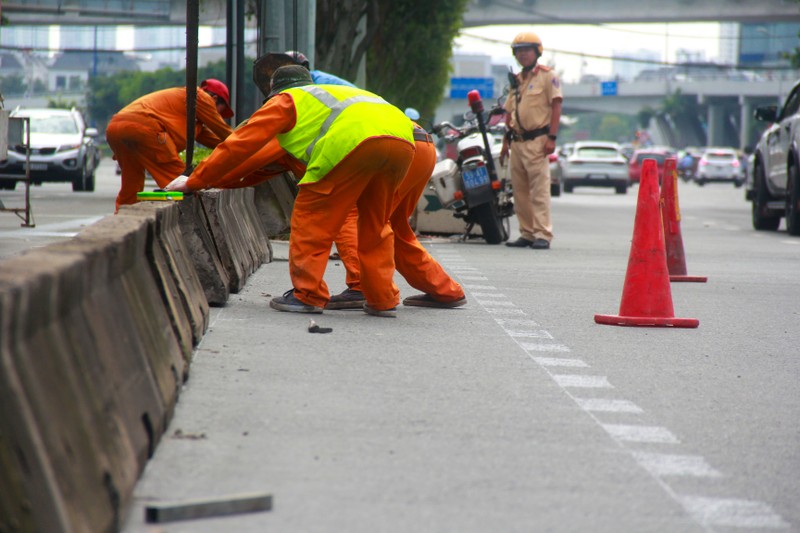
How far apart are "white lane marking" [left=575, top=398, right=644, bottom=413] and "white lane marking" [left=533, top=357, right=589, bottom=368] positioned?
3.18ft

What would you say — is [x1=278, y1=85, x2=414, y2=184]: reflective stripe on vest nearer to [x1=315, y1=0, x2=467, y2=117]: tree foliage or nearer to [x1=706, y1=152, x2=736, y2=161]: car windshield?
[x1=315, y1=0, x2=467, y2=117]: tree foliage

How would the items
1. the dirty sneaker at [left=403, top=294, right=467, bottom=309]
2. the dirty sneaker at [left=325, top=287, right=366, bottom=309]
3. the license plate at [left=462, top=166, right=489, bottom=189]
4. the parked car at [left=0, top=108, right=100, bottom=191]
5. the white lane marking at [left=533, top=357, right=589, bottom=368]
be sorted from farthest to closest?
the parked car at [left=0, top=108, right=100, bottom=191], the license plate at [left=462, top=166, right=489, bottom=189], the dirty sneaker at [left=403, top=294, right=467, bottom=309], the dirty sneaker at [left=325, top=287, right=366, bottom=309], the white lane marking at [left=533, top=357, right=589, bottom=368]

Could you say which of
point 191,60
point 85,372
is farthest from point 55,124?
point 85,372

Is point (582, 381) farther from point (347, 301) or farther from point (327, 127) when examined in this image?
point (347, 301)

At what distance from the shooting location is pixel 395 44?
33875mm

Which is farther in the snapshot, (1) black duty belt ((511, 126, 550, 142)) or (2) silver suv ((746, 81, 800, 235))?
(2) silver suv ((746, 81, 800, 235))

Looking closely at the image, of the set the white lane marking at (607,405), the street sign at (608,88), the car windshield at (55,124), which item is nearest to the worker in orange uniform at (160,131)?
the white lane marking at (607,405)

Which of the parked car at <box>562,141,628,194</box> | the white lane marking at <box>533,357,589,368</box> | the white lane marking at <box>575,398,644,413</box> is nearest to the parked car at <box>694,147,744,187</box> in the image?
the parked car at <box>562,141,628,194</box>

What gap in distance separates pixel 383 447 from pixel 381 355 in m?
2.17

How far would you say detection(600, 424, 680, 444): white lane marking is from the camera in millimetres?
5234

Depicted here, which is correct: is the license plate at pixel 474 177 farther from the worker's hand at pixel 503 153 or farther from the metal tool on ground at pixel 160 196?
the metal tool on ground at pixel 160 196

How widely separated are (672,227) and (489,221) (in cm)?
427

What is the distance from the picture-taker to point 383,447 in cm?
496

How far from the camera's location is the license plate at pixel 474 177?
51.4ft
